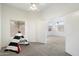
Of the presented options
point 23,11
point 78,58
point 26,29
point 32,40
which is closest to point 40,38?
point 32,40

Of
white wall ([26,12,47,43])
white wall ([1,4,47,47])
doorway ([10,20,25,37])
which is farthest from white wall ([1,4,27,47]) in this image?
white wall ([26,12,47,43])

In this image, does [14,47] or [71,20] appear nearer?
[71,20]

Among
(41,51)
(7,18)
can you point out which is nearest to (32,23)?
(7,18)

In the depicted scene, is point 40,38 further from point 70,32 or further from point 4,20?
point 70,32

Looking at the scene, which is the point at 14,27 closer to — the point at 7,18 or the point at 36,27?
the point at 7,18

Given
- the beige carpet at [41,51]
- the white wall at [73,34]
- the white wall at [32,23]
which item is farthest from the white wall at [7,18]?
the white wall at [73,34]

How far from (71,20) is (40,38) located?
13.1ft

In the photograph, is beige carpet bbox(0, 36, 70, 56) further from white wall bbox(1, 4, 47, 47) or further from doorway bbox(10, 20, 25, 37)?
white wall bbox(1, 4, 47, 47)

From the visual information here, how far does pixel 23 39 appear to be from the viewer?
284 inches

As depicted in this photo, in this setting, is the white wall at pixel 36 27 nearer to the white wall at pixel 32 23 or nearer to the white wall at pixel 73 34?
the white wall at pixel 32 23

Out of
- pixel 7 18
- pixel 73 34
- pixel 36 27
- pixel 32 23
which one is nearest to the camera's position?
pixel 73 34

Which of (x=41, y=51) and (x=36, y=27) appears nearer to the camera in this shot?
(x=41, y=51)

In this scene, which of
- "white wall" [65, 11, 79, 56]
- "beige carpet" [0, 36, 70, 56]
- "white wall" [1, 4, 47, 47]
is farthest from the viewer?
"white wall" [1, 4, 47, 47]

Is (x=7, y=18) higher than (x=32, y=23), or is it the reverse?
(x=7, y=18)
